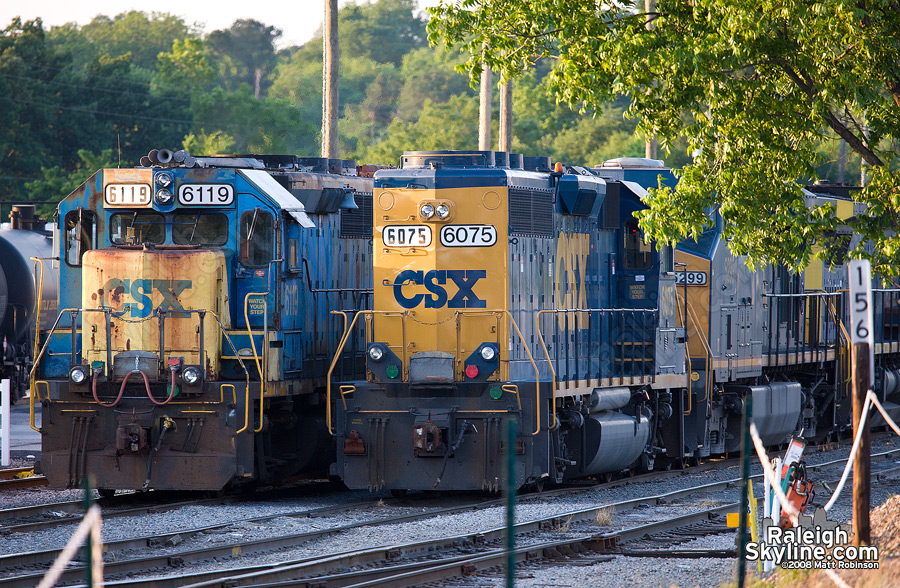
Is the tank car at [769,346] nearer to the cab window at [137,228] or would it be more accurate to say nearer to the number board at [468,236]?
the number board at [468,236]

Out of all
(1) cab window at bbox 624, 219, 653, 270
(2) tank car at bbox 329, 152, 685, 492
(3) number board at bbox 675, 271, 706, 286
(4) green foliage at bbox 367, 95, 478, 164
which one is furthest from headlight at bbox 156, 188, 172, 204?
(4) green foliage at bbox 367, 95, 478, 164

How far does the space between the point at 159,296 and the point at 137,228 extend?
0.99 m

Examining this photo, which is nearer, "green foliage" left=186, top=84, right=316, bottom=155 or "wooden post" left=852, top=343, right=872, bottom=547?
"wooden post" left=852, top=343, right=872, bottom=547

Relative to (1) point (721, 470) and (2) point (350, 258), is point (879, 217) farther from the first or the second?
(2) point (350, 258)

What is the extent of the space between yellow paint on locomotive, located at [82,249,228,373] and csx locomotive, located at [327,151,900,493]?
5.54 feet

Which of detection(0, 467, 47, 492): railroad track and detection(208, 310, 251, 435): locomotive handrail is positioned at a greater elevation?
detection(208, 310, 251, 435): locomotive handrail

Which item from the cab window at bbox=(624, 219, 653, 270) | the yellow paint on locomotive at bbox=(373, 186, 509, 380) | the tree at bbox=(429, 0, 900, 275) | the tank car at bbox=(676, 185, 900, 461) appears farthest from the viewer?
the tank car at bbox=(676, 185, 900, 461)

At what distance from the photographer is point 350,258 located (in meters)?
16.0

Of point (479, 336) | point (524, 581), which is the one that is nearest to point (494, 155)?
point (479, 336)

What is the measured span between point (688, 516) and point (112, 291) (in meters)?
6.48

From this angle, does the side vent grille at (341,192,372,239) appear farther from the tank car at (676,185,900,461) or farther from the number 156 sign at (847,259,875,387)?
the number 156 sign at (847,259,875,387)

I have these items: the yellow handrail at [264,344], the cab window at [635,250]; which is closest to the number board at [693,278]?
the cab window at [635,250]

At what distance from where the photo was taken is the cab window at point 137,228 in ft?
45.4

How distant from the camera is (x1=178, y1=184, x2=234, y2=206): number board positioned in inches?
541
